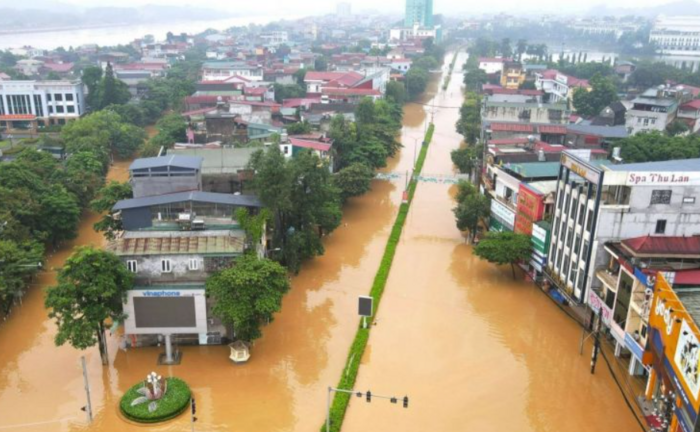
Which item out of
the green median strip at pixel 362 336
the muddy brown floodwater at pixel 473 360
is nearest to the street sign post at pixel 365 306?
the green median strip at pixel 362 336

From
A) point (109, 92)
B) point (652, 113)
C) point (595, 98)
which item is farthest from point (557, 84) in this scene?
point (109, 92)

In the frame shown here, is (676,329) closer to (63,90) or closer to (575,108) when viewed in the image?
(575,108)

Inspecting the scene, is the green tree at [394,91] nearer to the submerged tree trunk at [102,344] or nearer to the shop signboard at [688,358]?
the submerged tree trunk at [102,344]

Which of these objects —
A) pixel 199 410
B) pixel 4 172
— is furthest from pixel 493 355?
pixel 4 172

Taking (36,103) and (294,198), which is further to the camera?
(36,103)

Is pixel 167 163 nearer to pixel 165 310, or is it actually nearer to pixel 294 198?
pixel 294 198

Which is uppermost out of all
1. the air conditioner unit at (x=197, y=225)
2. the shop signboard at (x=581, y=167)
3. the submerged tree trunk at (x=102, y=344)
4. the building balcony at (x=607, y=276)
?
the shop signboard at (x=581, y=167)
